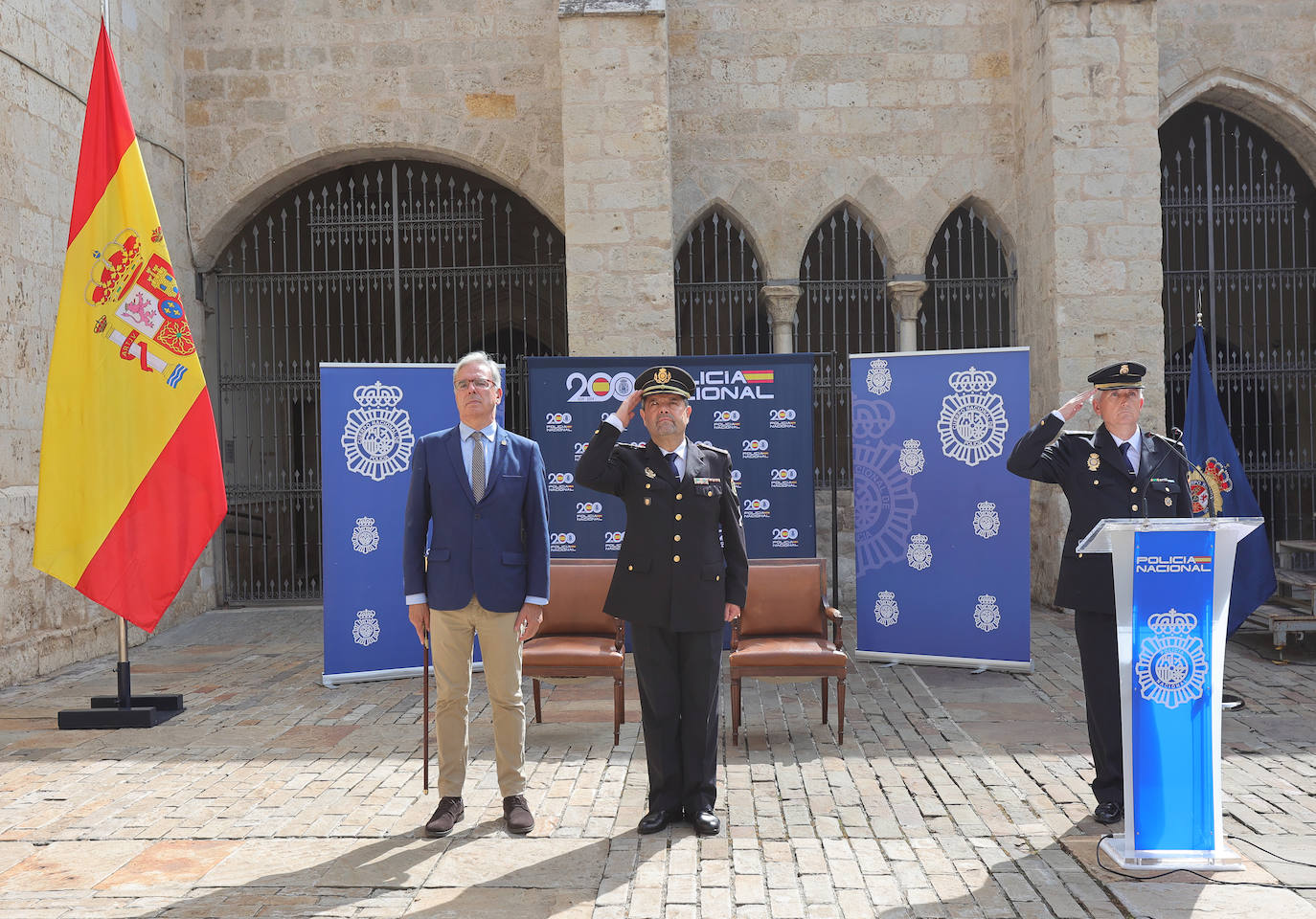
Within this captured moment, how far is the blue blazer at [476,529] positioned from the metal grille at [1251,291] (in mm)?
7157

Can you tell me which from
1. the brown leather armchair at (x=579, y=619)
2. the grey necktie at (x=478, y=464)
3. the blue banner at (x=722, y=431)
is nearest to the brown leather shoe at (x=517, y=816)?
the grey necktie at (x=478, y=464)

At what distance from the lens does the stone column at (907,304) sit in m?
9.78

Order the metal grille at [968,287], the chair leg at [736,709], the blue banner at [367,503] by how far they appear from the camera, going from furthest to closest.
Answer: the metal grille at [968,287]
the blue banner at [367,503]
the chair leg at [736,709]

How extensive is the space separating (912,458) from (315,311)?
602 centimetres

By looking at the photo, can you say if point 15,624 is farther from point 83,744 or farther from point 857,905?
point 857,905

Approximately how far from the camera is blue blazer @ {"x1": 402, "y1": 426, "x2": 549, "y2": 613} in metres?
3.93

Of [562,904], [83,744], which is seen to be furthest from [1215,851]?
[83,744]

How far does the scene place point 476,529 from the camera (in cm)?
395

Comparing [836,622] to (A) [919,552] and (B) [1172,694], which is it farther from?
(B) [1172,694]

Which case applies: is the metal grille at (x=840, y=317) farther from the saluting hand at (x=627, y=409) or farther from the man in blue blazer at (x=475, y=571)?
the man in blue blazer at (x=475, y=571)

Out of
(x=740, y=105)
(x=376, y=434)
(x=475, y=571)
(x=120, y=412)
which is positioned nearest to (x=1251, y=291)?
(x=740, y=105)

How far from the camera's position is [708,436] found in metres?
7.07

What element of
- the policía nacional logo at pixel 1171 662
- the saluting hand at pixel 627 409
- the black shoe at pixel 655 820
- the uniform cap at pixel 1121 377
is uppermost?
the uniform cap at pixel 1121 377

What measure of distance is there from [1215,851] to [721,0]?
8.28 m
